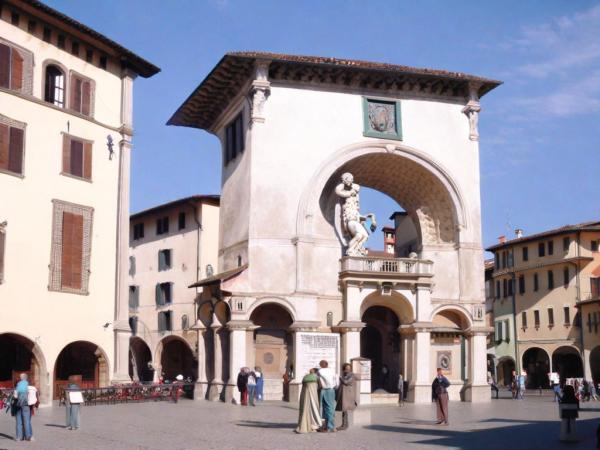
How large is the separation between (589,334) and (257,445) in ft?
140

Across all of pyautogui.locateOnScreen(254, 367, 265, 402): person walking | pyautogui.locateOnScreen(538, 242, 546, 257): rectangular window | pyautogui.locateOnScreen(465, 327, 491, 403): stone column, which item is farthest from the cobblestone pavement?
pyautogui.locateOnScreen(538, 242, 546, 257): rectangular window

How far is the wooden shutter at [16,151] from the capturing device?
28.7 m

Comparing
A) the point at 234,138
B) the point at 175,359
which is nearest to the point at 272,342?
the point at 234,138

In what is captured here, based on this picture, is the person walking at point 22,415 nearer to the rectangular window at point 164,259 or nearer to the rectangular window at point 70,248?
the rectangular window at point 70,248

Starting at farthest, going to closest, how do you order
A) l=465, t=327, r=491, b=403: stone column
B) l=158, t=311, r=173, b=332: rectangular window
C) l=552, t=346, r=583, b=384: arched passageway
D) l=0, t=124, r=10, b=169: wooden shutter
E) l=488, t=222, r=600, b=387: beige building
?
l=552, t=346, r=583, b=384: arched passageway < l=488, t=222, r=600, b=387: beige building < l=158, t=311, r=173, b=332: rectangular window < l=465, t=327, r=491, b=403: stone column < l=0, t=124, r=10, b=169: wooden shutter

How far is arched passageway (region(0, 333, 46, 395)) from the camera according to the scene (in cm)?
2861

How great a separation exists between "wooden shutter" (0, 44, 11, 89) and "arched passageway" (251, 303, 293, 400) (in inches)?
512

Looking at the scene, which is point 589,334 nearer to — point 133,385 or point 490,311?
point 490,311

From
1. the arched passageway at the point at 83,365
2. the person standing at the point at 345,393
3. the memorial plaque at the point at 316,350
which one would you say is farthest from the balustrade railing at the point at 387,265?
the person standing at the point at 345,393

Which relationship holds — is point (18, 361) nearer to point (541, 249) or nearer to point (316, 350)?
point (316, 350)

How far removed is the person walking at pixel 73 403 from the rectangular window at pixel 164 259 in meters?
30.7

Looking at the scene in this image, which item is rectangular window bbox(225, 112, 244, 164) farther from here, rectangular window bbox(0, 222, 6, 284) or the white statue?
rectangular window bbox(0, 222, 6, 284)

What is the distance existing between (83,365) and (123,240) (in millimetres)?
4727

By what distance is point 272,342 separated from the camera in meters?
35.4
